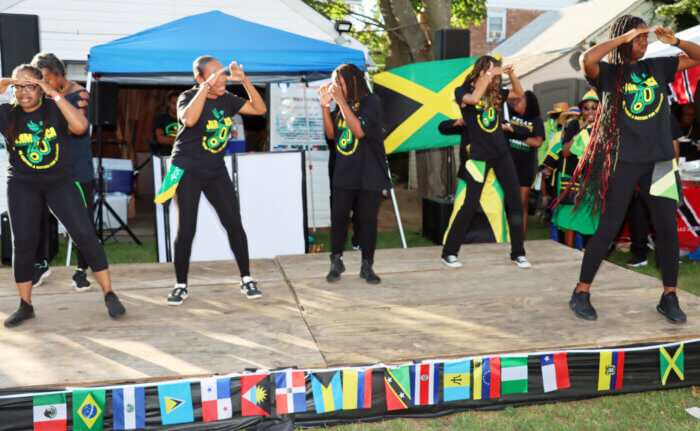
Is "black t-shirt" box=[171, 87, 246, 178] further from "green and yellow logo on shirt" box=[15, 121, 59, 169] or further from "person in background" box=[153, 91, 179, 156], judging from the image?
"person in background" box=[153, 91, 179, 156]

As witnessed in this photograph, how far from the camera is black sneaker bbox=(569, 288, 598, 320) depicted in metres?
3.78

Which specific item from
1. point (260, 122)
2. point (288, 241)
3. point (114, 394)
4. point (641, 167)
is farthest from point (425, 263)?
point (260, 122)

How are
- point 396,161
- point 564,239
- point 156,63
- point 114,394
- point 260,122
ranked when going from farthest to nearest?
point 396,161 < point 260,122 < point 564,239 < point 156,63 < point 114,394

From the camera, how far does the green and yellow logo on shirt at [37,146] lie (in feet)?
11.7

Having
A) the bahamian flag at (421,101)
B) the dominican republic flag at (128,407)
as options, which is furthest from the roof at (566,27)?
the dominican republic flag at (128,407)

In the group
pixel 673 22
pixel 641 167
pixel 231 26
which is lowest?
pixel 641 167

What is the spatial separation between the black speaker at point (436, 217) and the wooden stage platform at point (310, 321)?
2069mm

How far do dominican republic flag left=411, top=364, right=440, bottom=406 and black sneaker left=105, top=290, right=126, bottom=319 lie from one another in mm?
2044

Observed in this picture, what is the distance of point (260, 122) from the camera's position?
11758mm

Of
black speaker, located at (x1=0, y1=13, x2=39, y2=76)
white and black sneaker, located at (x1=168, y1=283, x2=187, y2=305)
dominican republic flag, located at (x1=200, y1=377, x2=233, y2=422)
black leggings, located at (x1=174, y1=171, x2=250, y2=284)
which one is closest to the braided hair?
black leggings, located at (x1=174, y1=171, x2=250, y2=284)

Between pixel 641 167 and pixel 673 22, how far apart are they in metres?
13.1

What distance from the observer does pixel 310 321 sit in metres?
3.78

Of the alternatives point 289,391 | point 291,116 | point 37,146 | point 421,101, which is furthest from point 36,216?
point 291,116

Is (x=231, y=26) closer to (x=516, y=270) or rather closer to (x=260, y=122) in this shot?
(x=516, y=270)
